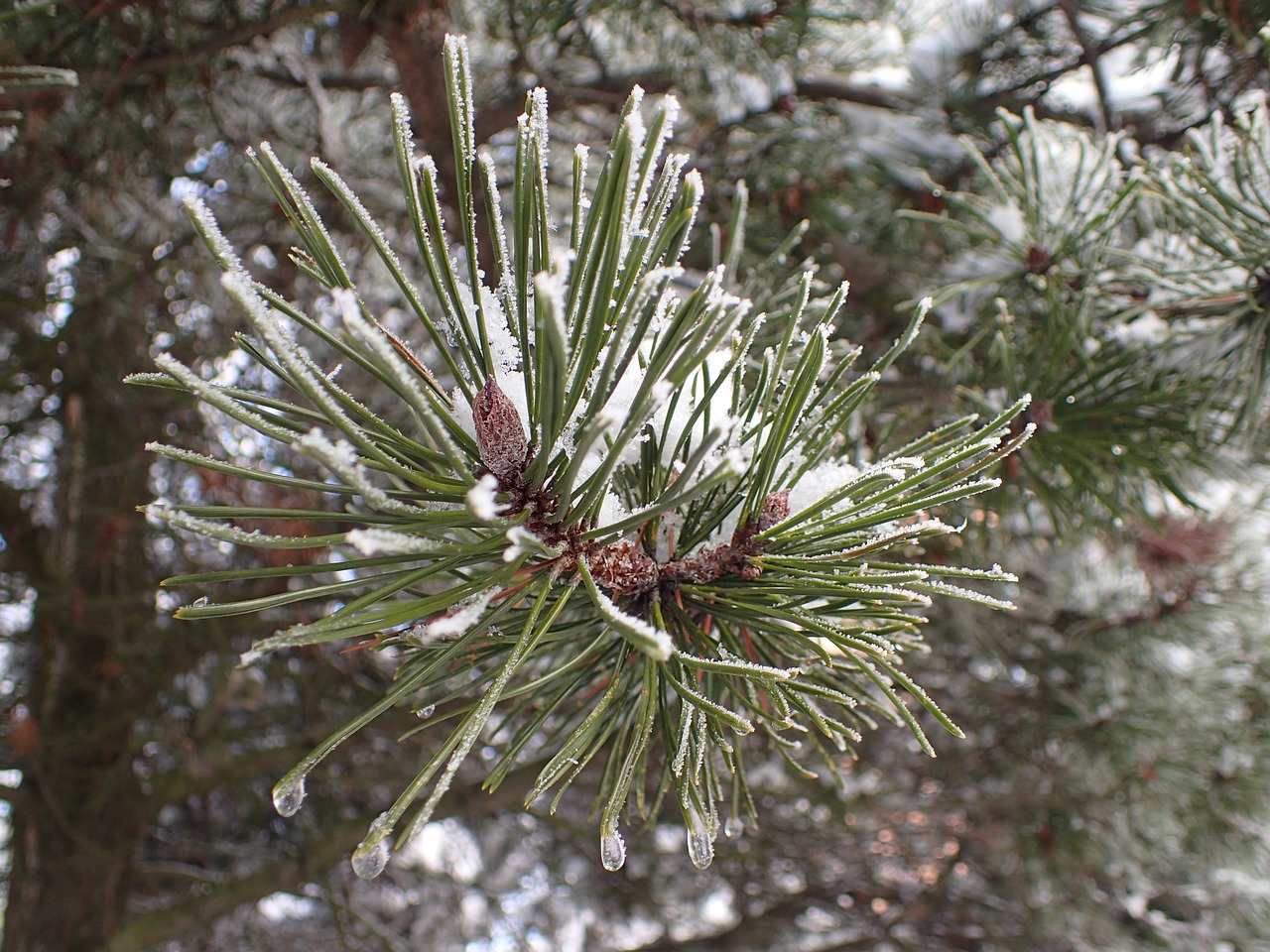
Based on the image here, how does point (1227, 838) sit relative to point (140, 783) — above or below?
below

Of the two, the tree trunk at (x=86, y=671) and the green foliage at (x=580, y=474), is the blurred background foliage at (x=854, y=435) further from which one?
the green foliage at (x=580, y=474)

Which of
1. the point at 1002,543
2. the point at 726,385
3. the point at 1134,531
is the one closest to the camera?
the point at 726,385

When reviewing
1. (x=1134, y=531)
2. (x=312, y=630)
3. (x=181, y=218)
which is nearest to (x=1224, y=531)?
(x=1134, y=531)

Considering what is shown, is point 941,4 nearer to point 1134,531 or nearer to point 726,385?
point 1134,531

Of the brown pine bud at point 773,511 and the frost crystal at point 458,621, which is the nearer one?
the frost crystal at point 458,621

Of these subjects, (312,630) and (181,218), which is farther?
(181,218)

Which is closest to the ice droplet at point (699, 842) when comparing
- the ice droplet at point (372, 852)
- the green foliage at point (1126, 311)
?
the ice droplet at point (372, 852)

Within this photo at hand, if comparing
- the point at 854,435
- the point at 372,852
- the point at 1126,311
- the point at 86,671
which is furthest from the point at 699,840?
the point at 86,671
